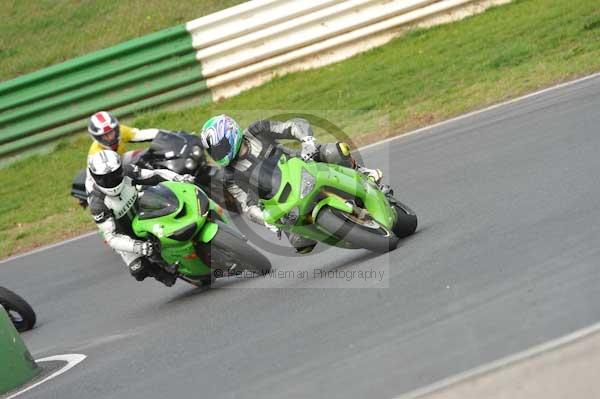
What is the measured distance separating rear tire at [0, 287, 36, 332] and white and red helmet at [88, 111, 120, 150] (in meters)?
1.77

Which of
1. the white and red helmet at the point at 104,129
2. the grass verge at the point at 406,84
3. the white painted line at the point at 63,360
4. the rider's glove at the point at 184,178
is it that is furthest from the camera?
the grass verge at the point at 406,84

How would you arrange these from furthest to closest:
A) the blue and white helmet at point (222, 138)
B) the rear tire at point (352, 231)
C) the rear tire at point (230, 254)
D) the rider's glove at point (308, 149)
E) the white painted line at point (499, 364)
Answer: the rear tire at point (230, 254) → the rider's glove at point (308, 149) → the blue and white helmet at point (222, 138) → the rear tire at point (352, 231) → the white painted line at point (499, 364)

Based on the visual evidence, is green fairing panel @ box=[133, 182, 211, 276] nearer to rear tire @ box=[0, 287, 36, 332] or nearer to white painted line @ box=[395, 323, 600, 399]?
rear tire @ box=[0, 287, 36, 332]

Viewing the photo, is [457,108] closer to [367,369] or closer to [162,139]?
[162,139]

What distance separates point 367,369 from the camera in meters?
5.40

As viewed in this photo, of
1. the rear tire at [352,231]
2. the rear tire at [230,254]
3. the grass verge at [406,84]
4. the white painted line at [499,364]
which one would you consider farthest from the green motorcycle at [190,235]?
the grass verge at [406,84]

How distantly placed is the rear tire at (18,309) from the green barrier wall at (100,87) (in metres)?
7.42

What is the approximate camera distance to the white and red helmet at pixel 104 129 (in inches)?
397

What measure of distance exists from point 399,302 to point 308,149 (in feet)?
6.34

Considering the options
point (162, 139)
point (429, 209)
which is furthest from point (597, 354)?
point (162, 139)

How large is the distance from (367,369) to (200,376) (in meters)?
1.22

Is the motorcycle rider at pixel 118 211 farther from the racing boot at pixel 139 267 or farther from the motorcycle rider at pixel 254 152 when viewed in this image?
the motorcycle rider at pixel 254 152

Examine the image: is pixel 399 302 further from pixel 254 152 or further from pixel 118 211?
pixel 118 211

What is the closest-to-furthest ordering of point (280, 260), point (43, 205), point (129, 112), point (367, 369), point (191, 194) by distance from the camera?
1. point (367, 369)
2. point (191, 194)
3. point (280, 260)
4. point (43, 205)
5. point (129, 112)
